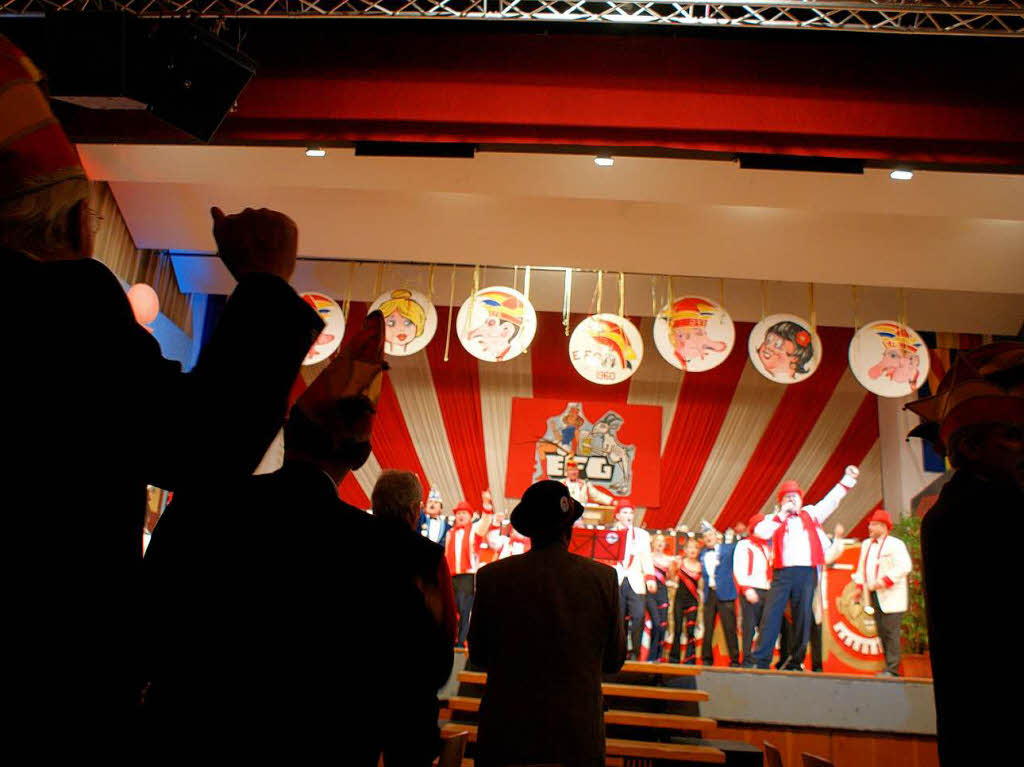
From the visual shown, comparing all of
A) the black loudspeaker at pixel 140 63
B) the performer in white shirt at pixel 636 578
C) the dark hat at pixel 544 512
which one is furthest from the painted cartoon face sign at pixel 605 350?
the dark hat at pixel 544 512

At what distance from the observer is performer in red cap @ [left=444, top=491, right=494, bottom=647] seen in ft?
28.8

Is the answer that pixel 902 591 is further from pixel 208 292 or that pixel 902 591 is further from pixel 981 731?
pixel 208 292

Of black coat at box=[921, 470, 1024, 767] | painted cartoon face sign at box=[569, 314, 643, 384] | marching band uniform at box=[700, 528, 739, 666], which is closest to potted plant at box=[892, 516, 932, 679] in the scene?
marching band uniform at box=[700, 528, 739, 666]

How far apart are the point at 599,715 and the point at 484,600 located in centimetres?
54

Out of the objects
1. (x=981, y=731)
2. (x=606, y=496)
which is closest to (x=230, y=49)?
(x=981, y=731)

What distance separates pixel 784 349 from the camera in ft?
25.4

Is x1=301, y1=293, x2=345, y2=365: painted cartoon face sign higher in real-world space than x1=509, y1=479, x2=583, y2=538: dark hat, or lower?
higher

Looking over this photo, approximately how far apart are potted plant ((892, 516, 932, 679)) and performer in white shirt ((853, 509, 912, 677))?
129 mm

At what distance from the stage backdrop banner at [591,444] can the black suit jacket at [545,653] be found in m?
7.09

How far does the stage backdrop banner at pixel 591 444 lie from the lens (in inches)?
399

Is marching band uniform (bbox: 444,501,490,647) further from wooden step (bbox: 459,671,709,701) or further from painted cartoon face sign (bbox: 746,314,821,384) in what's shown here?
painted cartoon face sign (bbox: 746,314,821,384)

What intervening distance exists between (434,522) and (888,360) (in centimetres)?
483

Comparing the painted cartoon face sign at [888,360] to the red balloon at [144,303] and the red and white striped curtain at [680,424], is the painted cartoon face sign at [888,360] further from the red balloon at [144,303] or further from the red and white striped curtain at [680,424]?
the red balloon at [144,303]

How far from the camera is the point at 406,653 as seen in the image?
53.5 inches
